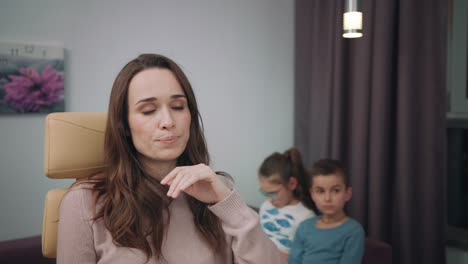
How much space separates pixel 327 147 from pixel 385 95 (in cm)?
50

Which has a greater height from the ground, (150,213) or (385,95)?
(385,95)

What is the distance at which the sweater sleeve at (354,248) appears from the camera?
73.4 inches

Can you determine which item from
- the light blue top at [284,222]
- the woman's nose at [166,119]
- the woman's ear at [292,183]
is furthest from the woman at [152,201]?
the woman's ear at [292,183]

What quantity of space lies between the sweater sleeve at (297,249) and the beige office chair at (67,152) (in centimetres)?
117

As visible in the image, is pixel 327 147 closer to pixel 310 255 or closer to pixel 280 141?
pixel 280 141

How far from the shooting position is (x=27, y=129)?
220 cm

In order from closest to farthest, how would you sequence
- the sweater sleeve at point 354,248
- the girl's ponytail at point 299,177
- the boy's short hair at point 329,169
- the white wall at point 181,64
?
1. the sweater sleeve at point 354,248
2. the boy's short hair at point 329,169
3. the white wall at point 181,64
4. the girl's ponytail at point 299,177

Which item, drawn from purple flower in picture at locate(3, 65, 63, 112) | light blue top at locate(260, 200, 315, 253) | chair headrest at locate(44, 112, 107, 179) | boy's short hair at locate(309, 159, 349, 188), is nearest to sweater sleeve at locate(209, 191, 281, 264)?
chair headrest at locate(44, 112, 107, 179)

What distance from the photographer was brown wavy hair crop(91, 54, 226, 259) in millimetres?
1172

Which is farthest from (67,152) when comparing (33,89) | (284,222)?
(284,222)

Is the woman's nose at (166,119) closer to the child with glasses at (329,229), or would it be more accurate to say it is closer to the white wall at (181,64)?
the child with glasses at (329,229)

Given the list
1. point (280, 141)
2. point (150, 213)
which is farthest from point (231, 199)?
point (280, 141)

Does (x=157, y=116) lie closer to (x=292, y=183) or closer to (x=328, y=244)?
(x=328, y=244)

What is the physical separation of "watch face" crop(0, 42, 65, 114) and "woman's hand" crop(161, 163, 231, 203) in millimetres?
1362
